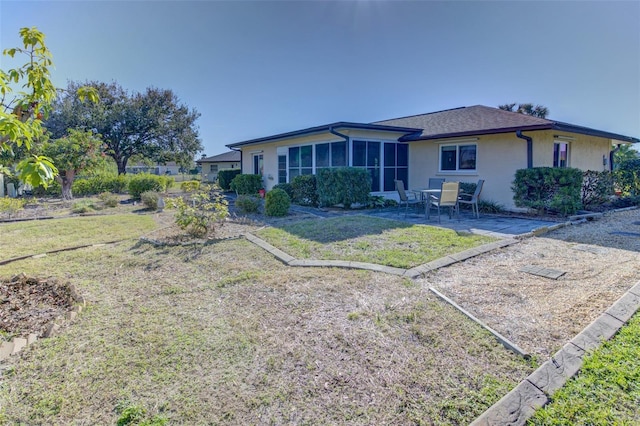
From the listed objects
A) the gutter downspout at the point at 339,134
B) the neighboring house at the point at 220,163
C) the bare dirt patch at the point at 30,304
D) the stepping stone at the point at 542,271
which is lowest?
the bare dirt patch at the point at 30,304

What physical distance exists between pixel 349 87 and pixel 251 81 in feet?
17.0

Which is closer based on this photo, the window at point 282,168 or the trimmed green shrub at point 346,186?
the trimmed green shrub at point 346,186

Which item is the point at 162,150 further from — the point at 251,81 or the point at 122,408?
the point at 122,408

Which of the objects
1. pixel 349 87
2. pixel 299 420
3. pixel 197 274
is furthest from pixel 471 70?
pixel 299 420

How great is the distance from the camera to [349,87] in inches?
695

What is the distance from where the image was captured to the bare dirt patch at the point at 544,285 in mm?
2979

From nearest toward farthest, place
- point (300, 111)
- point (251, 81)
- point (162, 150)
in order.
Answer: point (251, 81) < point (300, 111) < point (162, 150)

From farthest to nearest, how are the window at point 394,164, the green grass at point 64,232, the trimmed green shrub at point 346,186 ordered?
the window at point 394,164 → the trimmed green shrub at point 346,186 → the green grass at point 64,232

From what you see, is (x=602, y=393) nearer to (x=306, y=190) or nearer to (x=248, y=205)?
(x=248, y=205)

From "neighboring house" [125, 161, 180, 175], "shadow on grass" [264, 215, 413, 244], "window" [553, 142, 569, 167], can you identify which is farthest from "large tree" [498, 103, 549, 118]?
"neighboring house" [125, 161, 180, 175]

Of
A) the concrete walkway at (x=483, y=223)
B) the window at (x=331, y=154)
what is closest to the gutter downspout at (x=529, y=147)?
the concrete walkway at (x=483, y=223)

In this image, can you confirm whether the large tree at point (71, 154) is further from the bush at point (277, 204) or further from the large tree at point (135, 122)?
the bush at point (277, 204)

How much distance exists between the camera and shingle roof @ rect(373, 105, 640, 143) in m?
9.85

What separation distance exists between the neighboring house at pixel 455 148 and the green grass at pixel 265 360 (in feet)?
27.4
